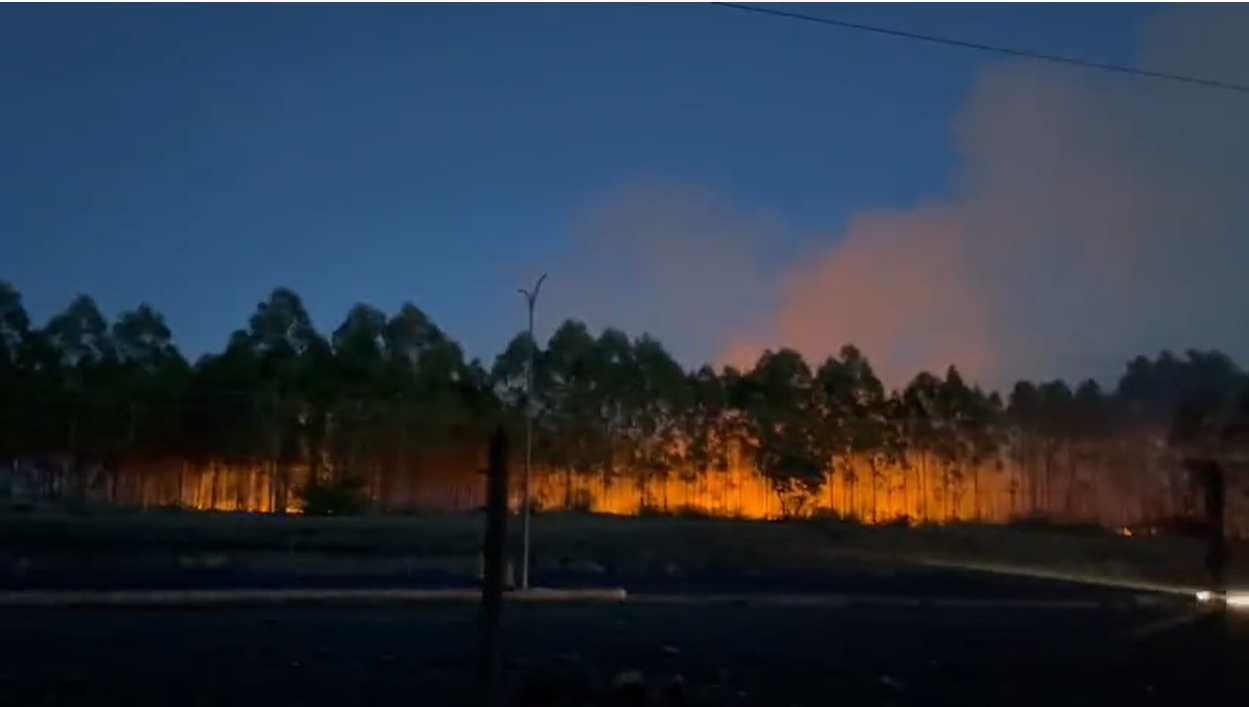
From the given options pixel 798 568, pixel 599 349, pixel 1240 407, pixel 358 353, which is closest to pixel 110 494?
pixel 358 353

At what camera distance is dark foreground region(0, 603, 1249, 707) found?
1711cm

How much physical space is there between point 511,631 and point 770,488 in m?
58.2

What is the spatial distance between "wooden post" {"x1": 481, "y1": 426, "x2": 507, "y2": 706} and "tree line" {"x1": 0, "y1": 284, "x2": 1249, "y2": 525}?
5001cm

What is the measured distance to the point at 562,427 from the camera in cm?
7769

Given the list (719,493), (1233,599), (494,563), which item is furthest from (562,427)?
(494,563)

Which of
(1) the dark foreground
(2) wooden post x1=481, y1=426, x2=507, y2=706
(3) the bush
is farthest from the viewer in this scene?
(3) the bush

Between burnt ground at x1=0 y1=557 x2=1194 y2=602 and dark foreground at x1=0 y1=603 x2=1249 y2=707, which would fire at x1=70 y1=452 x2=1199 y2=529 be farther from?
dark foreground at x1=0 y1=603 x2=1249 y2=707

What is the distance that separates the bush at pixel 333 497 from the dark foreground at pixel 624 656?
117ft

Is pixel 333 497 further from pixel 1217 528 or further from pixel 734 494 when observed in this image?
pixel 1217 528

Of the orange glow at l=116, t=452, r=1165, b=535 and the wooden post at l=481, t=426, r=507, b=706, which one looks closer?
the wooden post at l=481, t=426, r=507, b=706

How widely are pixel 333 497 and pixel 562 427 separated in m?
14.9

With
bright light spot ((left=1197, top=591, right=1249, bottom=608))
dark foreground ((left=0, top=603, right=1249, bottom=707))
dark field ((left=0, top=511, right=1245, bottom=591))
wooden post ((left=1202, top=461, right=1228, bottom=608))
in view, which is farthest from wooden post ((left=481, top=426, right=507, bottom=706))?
bright light spot ((left=1197, top=591, right=1249, bottom=608))

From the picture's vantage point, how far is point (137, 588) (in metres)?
Result: 35.7

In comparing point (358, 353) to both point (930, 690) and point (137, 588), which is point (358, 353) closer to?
point (137, 588)
